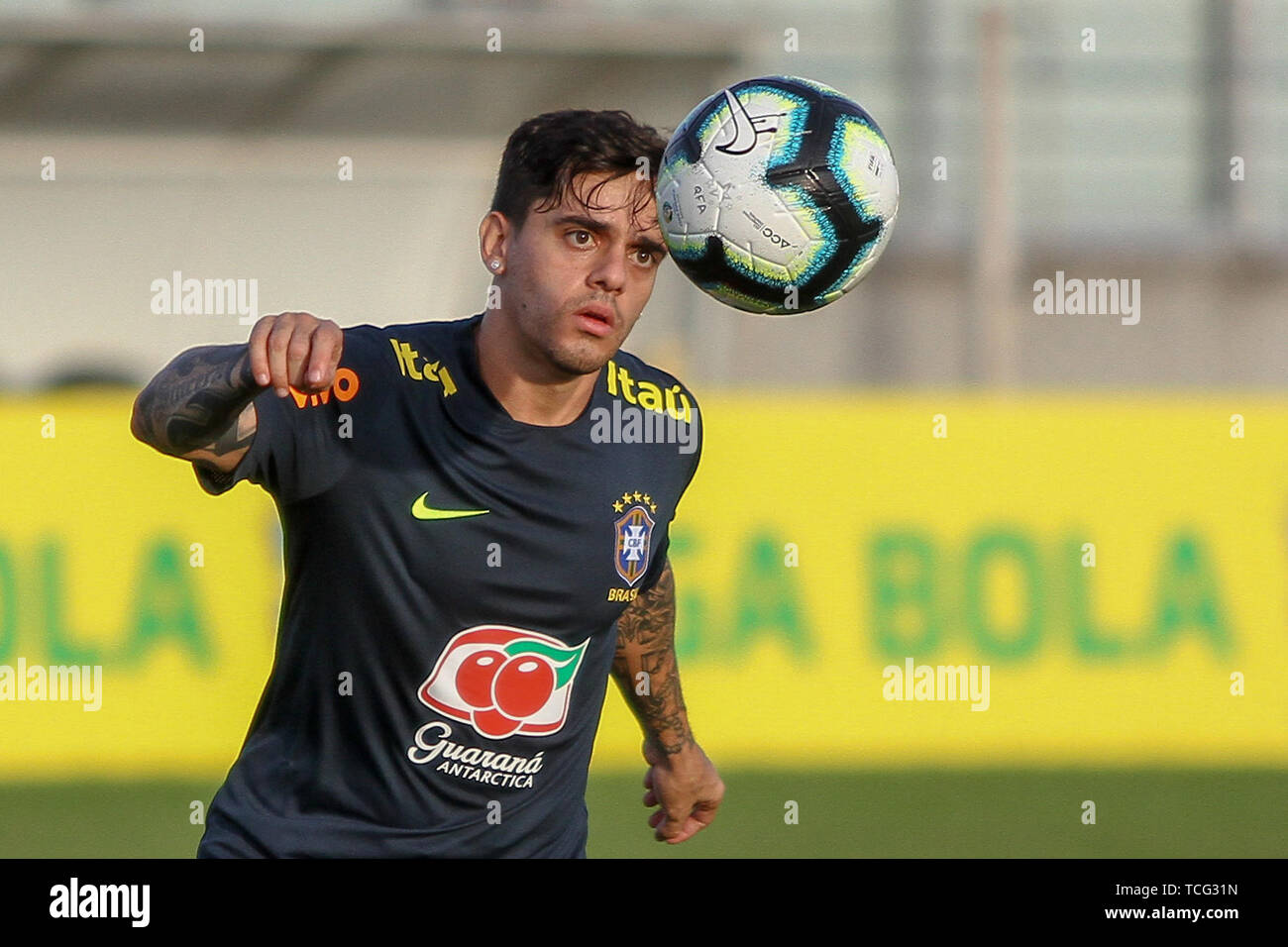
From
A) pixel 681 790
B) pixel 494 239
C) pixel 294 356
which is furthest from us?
pixel 681 790

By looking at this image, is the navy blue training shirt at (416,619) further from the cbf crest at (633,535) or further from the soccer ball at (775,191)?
the soccer ball at (775,191)

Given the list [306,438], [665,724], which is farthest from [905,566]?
[306,438]

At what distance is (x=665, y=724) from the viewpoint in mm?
4754

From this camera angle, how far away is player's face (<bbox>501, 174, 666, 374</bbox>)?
411 centimetres

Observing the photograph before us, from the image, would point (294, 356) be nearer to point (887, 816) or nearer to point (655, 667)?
point (655, 667)

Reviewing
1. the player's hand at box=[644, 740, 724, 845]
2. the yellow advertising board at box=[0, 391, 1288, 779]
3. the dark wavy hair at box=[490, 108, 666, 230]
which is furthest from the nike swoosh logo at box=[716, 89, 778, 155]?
the yellow advertising board at box=[0, 391, 1288, 779]

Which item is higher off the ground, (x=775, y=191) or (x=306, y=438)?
(x=775, y=191)

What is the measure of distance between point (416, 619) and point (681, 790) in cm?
104

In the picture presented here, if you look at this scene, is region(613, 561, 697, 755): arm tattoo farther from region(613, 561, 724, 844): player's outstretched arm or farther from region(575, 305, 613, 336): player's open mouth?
region(575, 305, 613, 336): player's open mouth

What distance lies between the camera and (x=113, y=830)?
7.73m

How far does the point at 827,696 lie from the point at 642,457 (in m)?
4.74

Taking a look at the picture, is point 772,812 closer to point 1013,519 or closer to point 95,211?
point 1013,519
